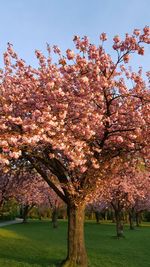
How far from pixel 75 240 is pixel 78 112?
654 centimetres

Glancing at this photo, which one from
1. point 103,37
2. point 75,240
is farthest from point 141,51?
point 75,240

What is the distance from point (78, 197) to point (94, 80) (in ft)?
19.5

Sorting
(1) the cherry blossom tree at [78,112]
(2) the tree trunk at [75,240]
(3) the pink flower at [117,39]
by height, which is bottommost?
(2) the tree trunk at [75,240]

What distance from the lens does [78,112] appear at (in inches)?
654

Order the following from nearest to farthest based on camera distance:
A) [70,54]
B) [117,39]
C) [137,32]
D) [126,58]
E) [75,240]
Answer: [70,54]
[137,32]
[117,39]
[126,58]
[75,240]

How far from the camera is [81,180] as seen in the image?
18.7 m

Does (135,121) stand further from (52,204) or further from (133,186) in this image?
(52,204)

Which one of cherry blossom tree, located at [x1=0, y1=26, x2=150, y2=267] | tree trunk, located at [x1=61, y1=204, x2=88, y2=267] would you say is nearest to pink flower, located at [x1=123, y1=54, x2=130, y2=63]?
cherry blossom tree, located at [x1=0, y1=26, x2=150, y2=267]

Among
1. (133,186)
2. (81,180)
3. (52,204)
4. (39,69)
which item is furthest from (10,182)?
(52,204)

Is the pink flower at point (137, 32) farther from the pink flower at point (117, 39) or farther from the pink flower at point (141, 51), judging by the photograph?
the pink flower at point (117, 39)

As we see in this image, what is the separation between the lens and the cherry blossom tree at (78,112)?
1534 centimetres

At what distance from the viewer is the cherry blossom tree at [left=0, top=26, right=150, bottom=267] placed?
15344mm

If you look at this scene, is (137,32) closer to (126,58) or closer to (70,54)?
(126,58)

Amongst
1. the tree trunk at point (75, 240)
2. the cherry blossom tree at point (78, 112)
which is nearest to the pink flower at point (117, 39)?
the cherry blossom tree at point (78, 112)
